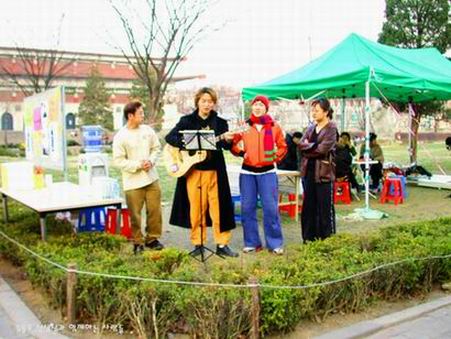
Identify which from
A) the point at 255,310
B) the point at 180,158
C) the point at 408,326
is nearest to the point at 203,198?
the point at 180,158

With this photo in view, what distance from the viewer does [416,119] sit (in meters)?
14.8

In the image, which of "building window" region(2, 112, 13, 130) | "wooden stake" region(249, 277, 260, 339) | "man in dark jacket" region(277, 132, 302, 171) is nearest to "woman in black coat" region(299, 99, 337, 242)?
"wooden stake" region(249, 277, 260, 339)

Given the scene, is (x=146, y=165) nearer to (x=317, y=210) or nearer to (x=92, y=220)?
(x=92, y=220)

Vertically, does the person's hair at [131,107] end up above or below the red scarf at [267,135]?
above

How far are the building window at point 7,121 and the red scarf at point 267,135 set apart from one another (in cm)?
4628

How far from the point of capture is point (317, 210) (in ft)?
18.0

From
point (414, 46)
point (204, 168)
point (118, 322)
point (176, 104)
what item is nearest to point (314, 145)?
point (204, 168)

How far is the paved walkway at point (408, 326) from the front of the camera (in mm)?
3514

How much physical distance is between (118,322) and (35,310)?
0.93 m

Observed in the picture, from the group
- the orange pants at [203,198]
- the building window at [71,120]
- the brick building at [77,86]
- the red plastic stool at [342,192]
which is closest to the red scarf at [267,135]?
the orange pants at [203,198]

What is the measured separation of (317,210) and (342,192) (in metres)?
3.79

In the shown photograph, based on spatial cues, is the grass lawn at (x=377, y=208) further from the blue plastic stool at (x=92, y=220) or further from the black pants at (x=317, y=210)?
the blue plastic stool at (x=92, y=220)

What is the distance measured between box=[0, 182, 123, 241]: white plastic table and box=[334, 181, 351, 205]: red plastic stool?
467cm

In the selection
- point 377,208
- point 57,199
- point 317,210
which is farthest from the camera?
point 377,208
